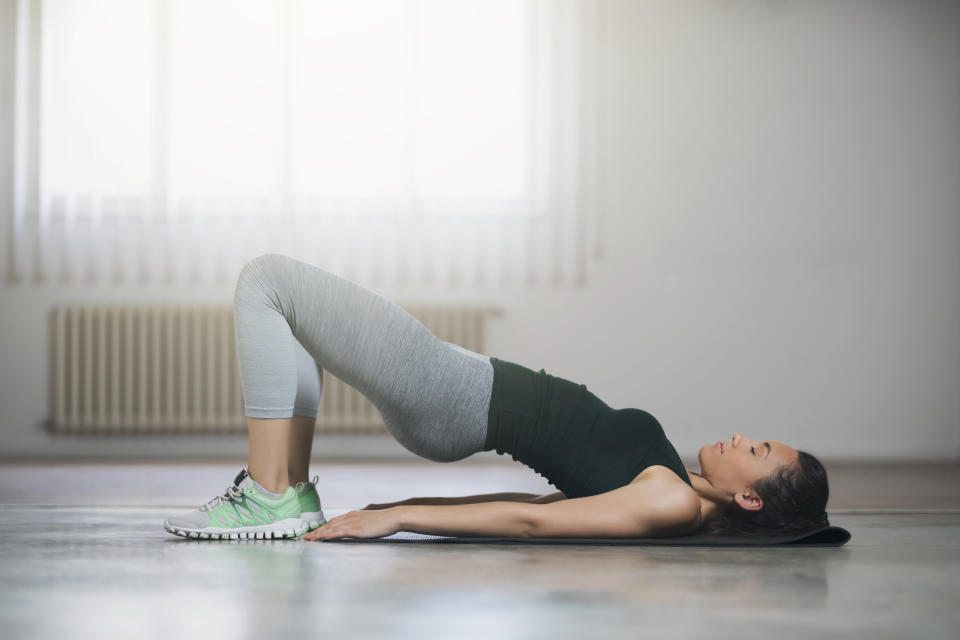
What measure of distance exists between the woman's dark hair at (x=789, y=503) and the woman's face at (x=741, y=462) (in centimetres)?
1

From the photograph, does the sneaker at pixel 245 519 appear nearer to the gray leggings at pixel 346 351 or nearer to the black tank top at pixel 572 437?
the gray leggings at pixel 346 351

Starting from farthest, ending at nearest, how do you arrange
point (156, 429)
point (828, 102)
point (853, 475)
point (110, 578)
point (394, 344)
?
point (828, 102), point (156, 429), point (853, 475), point (394, 344), point (110, 578)

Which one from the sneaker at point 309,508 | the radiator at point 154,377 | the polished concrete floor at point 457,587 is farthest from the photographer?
the radiator at point 154,377

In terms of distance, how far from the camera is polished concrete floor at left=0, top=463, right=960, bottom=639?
3.54 ft

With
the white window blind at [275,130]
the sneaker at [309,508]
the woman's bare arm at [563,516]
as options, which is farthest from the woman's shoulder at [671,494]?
the white window blind at [275,130]

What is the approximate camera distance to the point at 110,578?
1346mm

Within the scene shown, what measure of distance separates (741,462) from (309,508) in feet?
2.67

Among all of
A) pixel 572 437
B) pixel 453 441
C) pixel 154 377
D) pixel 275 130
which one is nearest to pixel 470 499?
pixel 453 441

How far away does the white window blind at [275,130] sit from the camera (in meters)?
4.55

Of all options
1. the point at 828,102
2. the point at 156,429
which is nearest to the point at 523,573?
the point at 156,429

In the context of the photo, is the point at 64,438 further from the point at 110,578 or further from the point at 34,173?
the point at 110,578

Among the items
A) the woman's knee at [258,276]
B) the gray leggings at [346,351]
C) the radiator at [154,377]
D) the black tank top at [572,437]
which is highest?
the woman's knee at [258,276]

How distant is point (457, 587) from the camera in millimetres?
1290

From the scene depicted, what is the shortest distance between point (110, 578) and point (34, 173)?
3.76 meters
